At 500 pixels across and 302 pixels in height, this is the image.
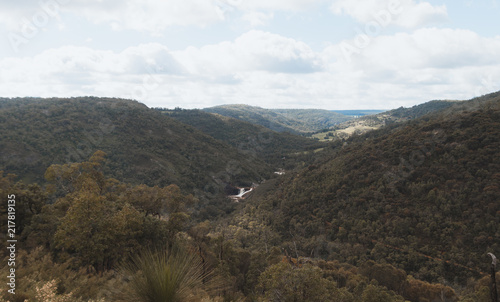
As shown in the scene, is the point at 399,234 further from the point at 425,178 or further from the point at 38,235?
the point at 38,235

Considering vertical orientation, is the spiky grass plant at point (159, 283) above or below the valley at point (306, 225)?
above

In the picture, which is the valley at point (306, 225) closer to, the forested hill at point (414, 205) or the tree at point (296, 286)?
the tree at point (296, 286)

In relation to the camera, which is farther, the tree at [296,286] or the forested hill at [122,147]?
the forested hill at [122,147]

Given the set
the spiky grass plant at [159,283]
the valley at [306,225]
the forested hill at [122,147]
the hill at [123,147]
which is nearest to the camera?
the spiky grass plant at [159,283]

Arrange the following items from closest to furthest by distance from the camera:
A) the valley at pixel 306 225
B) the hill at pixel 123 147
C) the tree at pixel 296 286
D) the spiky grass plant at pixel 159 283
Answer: the spiky grass plant at pixel 159 283
the tree at pixel 296 286
the valley at pixel 306 225
the hill at pixel 123 147

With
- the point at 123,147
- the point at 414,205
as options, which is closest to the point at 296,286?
the point at 414,205

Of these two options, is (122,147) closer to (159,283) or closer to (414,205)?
(414,205)

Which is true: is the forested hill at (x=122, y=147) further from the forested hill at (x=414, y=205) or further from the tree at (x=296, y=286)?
the tree at (x=296, y=286)

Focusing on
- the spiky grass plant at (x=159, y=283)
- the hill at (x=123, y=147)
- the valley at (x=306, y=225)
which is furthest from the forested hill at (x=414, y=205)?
the hill at (x=123, y=147)
